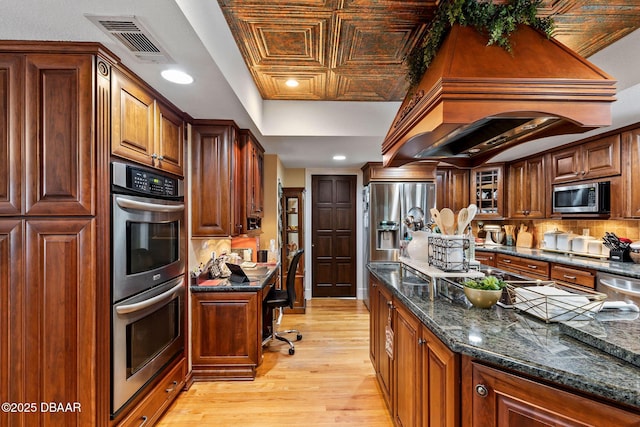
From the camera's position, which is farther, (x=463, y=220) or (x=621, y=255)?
(x=621, y=255)

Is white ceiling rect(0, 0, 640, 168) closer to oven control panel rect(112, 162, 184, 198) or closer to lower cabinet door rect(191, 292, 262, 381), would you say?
oven control panel rect(112, 162, 184, 198)

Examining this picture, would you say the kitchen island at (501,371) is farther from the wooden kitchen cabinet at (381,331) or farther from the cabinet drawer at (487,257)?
the cabinet drawer at (487,257)

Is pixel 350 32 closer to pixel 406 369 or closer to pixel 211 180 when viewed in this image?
pixel 211 180

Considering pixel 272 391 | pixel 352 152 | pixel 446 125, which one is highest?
pixel 352 152

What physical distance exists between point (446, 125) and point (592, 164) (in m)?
3.38

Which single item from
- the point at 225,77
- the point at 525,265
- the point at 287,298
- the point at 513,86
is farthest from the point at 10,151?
the point at 525,265

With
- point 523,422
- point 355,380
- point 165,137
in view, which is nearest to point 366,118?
point 165,137

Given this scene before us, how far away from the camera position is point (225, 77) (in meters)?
1.94

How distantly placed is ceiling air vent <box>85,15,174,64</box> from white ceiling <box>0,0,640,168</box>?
0.10 ft

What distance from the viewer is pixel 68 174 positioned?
1.55 meters

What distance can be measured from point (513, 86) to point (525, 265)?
3394mm

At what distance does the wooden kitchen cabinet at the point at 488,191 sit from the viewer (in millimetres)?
4977

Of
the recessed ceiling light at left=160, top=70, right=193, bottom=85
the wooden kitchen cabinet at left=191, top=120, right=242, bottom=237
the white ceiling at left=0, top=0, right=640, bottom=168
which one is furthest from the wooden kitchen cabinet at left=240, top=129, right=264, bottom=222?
the recessed ceiling light at left=160, top=70, right=193, bottom=85

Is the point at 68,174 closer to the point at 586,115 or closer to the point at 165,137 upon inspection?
the point at 165,137
